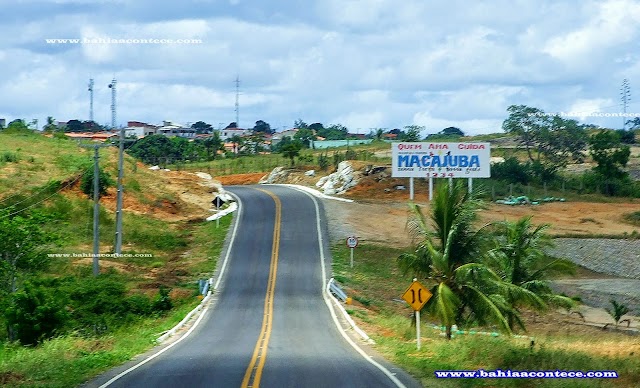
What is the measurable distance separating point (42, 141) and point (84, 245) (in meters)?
39.6

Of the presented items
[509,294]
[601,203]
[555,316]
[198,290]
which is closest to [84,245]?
[198,290]

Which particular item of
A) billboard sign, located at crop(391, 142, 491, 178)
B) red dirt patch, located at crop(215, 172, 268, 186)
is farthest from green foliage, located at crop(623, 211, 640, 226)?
red dirt patch, located at crop(215, 172, 268, 186)

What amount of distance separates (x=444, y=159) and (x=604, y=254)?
679 inches

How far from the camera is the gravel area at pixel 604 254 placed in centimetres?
6134

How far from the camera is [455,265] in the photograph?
29750 mm

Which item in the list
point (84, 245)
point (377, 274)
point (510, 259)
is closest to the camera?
point (510, 259)

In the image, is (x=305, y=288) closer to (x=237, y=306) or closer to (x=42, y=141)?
(x=237, y=306)

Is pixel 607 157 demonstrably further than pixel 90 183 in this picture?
Yes

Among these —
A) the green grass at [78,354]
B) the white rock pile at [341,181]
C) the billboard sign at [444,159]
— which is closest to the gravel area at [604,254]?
the billboard sign at [444,159]

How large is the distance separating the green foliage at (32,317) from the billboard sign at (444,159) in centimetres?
4502

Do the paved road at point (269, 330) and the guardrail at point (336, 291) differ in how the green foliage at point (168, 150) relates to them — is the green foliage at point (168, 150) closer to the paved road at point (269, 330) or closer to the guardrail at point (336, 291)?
the paved road at point (269, 330)

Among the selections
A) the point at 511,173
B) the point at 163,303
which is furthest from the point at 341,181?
the point at 163,303

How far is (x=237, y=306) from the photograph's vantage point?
4184 cm

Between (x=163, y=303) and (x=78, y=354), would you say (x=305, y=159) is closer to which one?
(x=163, y=303)
